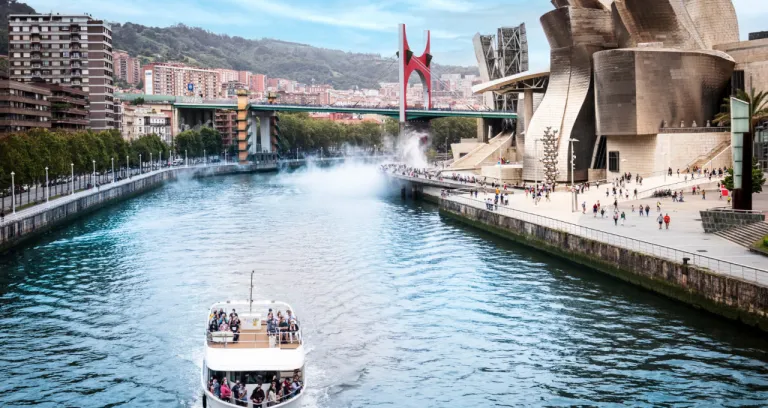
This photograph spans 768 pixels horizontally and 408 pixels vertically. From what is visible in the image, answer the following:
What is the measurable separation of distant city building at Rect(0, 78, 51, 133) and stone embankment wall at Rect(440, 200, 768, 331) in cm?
5623

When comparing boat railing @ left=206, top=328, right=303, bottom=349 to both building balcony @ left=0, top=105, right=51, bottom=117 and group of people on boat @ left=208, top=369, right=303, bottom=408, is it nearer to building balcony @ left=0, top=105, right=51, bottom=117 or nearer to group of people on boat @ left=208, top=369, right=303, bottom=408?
group of people on boat @ left=208, top=369, right=303, bottom=408

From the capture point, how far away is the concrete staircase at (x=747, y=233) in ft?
108

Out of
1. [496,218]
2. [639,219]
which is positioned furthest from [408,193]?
[639,219]

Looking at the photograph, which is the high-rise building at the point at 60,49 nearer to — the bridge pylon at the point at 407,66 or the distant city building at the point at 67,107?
the distant city building at the point at 67,107

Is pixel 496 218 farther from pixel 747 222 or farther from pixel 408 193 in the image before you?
pixel 408 193

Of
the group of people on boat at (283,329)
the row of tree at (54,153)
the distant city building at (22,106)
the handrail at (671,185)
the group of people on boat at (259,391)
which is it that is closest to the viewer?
the group of people on boat at (259,391)

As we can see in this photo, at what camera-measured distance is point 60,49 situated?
378 ft

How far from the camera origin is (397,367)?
23078mm

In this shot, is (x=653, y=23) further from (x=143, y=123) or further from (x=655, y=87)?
(x=143, y=123)

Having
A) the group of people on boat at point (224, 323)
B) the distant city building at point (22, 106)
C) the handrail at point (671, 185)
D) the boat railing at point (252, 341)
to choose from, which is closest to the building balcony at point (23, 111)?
the distant city building at point (22, 106)

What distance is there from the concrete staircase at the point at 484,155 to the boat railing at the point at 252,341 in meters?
82.8

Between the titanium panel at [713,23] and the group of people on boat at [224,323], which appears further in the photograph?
the titanium panel at [713,23]

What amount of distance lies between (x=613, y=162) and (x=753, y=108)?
48.8 ft

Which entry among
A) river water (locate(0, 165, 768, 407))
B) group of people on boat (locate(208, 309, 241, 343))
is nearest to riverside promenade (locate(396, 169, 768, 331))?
river water (locate(0, 165, 768, 407))
